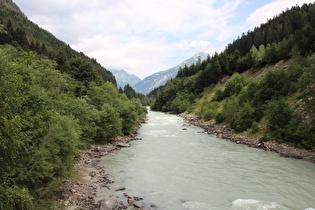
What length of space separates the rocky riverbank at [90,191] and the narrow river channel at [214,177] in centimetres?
98

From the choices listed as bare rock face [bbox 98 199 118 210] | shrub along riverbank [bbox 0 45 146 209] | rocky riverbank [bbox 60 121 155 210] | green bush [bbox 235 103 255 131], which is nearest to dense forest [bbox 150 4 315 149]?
green bush [bbox 235 103 255 131]

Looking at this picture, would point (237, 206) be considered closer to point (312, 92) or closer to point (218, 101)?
point (312, 92)

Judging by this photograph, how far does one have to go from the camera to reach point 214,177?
62.5 feet

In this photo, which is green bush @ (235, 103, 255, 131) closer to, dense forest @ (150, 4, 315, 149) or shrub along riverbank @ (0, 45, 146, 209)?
dense forest @ (150, 4, 315, 149)

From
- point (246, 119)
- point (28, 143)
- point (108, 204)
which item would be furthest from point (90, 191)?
point (246, 119)

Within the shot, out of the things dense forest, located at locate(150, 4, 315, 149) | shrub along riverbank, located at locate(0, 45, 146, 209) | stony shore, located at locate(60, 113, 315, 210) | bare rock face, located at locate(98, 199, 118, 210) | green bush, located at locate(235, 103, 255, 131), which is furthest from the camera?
green bush, located at locate(235, 103, 255, 131)

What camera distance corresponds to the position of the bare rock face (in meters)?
13.2

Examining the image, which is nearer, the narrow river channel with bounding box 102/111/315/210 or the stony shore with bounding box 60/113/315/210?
the stony shore with bounding box 60/113/315/210

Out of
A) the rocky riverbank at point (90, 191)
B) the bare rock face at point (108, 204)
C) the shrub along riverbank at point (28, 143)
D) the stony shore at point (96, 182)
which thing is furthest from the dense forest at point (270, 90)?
the shrub along riverbank at point (28, 143)

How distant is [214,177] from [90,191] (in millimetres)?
10899

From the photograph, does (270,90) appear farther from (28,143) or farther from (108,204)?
(28,143)

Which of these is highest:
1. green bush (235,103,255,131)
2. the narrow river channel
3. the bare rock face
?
green bush (235,103,255,131)

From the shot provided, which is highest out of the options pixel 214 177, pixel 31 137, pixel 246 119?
pixel 31 137

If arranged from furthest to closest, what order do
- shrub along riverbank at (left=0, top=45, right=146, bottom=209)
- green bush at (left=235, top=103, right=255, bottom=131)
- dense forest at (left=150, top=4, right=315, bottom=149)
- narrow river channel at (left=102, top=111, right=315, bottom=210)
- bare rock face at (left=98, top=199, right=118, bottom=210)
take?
green bush at (left=235, top=103, right=255, bottom=131) < dense forest at (left=150, top=4, right=315, bottom=149) < narrow river channel at (left=102, top=111, right=315, bottom=210) < bare rock face at (left=98, top=199, right=118, bottom=210) < shrub along riverbank at (left=0, top=45, right=146, bottom=209)
